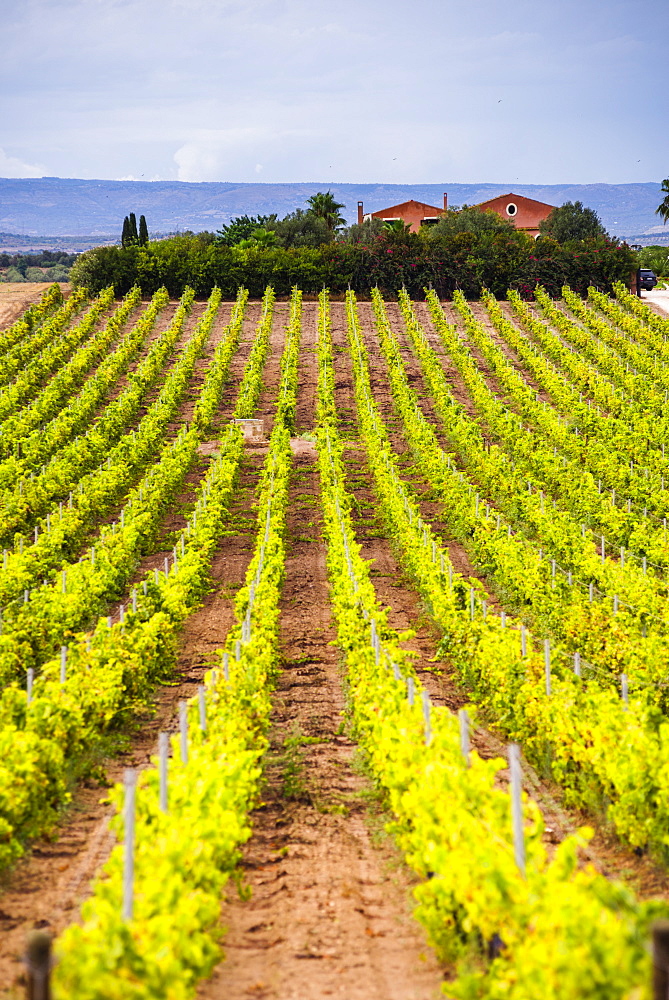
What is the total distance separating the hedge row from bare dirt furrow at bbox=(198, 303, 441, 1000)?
39940 mm

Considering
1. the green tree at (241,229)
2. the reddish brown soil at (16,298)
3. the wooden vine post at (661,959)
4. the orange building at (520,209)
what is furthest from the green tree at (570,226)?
the wooden vine post at (661,959)

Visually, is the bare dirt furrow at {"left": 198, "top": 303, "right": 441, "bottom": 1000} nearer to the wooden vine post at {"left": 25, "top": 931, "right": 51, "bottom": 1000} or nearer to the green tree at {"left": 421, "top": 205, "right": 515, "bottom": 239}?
the wooden vine post at {"left": 25, "top": 931, "right": 51, "bottom": 1000}

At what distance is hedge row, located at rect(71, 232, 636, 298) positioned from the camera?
50.7 metres

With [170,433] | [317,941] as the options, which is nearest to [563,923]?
[317,941]

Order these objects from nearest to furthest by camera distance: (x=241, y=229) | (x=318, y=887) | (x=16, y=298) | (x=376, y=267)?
1. (x=318, y=887)
2. (x=16, y=298)
3. (x=376, y=267)
4. (x=241, y=229)

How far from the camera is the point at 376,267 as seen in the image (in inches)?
2035

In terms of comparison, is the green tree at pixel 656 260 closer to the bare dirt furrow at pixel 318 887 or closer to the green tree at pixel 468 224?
the green tree at pixel 468 224

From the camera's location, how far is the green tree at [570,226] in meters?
66.8

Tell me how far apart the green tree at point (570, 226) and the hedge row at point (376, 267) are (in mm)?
15070

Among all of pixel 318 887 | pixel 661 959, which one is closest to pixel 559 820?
pixel 318 887

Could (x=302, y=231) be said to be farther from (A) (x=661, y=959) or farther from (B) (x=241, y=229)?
(A) (x=661, y=959)

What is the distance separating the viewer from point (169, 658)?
1366 centimetres

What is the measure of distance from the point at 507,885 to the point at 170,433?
25263 mm

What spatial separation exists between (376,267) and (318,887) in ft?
151
